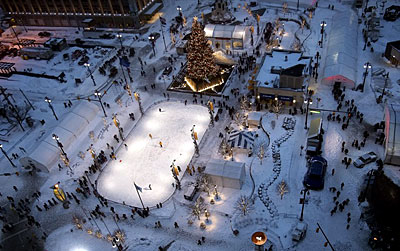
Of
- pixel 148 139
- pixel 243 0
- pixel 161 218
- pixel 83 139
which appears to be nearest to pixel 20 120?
pixel 83 139

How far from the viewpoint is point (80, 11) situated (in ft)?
242

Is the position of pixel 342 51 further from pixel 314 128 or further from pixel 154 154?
pixel 154 154

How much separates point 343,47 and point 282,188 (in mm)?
29242

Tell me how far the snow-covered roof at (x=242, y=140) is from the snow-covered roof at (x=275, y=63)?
867 cm

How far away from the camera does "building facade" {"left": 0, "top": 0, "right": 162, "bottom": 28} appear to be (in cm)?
7069

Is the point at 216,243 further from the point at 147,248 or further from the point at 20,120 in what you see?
the point at 20,120

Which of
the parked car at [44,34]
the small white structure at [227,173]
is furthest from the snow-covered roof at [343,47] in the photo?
the parked car at [44,34]

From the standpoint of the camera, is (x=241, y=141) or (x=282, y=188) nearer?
(x=282, y=188)

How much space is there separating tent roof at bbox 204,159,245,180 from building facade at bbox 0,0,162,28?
44383 mm

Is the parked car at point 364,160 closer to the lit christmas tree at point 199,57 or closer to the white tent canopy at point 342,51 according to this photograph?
the white tent canopy at point 342,51

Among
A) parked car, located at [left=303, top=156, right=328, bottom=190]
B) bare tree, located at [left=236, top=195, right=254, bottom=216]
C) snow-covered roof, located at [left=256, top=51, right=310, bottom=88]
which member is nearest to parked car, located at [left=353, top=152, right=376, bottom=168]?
parked car, located at [left=303, top=156, right=328, bottom=190]

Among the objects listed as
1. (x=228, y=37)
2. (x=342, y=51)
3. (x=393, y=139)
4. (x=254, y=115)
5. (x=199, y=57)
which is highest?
(x=199, y=57)

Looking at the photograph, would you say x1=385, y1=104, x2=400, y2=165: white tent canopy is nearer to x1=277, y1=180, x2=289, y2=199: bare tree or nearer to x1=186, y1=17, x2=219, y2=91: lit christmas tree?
x1=277, y1=180, x2=289, y2=199: bare tree

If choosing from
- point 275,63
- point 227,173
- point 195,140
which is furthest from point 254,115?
point 227,173
